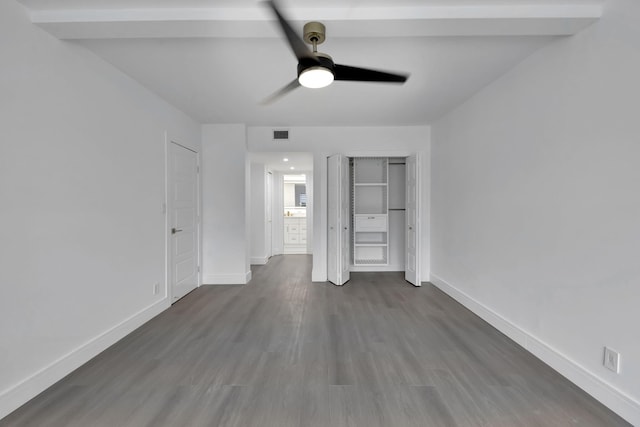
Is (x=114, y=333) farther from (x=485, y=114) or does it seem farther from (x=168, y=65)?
(x=485, y=114)

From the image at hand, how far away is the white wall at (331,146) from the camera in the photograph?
4637 millimetres

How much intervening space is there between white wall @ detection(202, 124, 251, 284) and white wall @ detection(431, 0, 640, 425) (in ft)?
11.0

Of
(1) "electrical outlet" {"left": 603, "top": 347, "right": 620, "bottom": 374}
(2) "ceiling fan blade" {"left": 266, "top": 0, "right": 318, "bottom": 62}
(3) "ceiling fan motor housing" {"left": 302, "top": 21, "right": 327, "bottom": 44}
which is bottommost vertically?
(1) "electrical outlet" {"left": 603, "top": 347, "right": 620, "bottom": 374}

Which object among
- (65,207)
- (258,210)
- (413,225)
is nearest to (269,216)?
(258,210)

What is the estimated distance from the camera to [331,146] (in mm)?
4656

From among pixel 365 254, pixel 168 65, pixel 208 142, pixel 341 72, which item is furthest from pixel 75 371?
pixel 365 254

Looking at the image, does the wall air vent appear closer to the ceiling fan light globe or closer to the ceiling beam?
the ceiling beam

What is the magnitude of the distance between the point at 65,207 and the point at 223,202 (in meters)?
2.34

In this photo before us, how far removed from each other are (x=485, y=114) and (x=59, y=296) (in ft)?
14.3

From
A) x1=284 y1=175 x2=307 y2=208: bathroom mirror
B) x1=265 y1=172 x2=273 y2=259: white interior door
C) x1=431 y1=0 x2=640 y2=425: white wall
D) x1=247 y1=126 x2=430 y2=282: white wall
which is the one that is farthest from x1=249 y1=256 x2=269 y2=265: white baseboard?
x1=431 y1=0 x2=640 y2=425: white wall

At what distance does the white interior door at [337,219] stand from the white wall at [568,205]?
6.28 ft

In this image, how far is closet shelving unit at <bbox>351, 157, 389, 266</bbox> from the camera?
17.2 ft

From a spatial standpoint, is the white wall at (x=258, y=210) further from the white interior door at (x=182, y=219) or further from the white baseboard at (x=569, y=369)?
the white baseboard at (x=569, y=369)

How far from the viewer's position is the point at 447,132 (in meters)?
4.04
